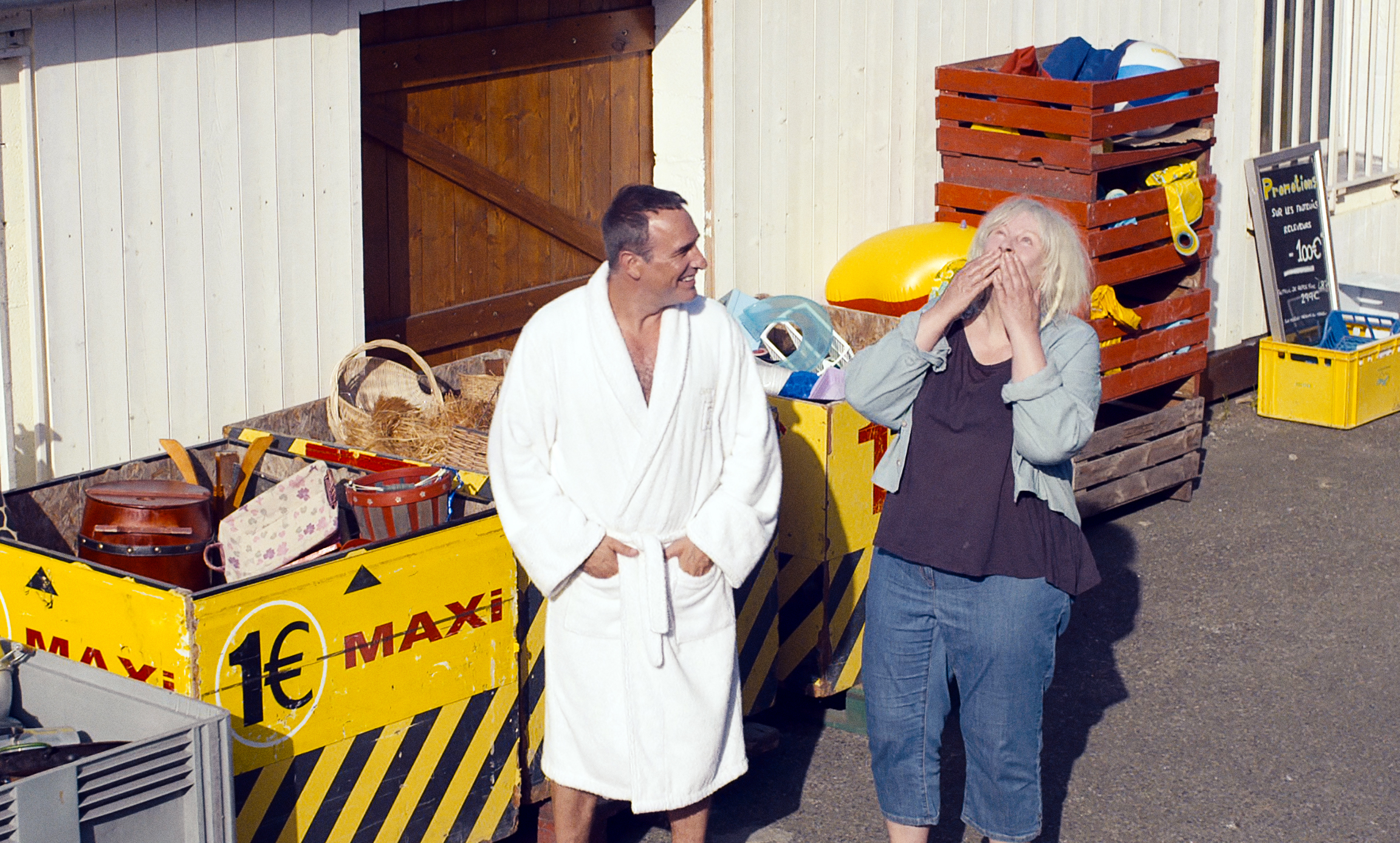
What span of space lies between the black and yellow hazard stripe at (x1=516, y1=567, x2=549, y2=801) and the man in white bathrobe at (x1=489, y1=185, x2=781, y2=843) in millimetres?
297

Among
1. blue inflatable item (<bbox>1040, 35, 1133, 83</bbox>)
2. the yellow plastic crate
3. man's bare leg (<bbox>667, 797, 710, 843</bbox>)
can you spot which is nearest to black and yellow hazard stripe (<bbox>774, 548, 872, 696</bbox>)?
man's bare leg (<bbox>667, 797, 710, 843</bbox>)

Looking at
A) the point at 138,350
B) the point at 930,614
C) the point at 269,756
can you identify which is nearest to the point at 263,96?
the point at 138,350

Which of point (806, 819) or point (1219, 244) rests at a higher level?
point (1219, 244)

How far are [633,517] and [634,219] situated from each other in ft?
2.34

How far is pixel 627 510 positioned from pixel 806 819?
59.0 inches

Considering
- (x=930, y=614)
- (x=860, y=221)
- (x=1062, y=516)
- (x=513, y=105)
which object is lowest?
(x=930, y=614)

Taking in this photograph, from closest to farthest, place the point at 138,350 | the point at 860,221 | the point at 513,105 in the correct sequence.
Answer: the point at 138,350 → the point at 513,105 → the point at 860,221

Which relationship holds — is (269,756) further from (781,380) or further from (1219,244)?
(1219,244)

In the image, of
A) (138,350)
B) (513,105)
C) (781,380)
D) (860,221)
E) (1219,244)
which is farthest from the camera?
(1219,244)

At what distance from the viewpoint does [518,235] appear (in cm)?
632

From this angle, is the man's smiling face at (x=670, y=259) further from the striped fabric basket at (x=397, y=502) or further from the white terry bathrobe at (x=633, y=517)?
the striped fabric basket at (x=397, y=502)

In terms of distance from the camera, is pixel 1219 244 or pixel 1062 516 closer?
pixel 1062 516

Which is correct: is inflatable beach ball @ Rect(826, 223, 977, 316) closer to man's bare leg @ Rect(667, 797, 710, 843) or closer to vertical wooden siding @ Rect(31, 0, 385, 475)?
vertical wooden siding @ Rect(31, 0, 385, 475)

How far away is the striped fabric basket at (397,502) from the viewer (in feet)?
14.2
